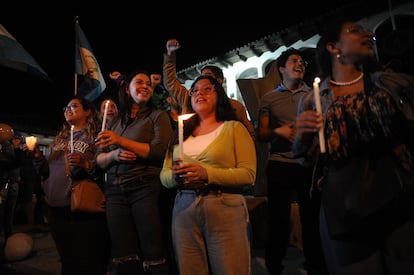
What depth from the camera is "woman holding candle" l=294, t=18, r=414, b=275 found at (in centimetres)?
155

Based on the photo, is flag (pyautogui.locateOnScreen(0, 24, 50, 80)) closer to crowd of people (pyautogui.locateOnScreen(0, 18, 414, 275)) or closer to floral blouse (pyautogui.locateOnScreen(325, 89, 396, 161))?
crowd of people (pyautogui.locateOnScreen(0, 18, 414, 275))

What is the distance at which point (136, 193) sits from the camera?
306 cm

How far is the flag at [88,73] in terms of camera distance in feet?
23.6

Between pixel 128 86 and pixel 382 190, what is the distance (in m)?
2.93

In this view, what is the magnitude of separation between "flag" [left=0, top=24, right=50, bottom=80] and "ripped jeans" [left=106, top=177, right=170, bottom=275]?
17.4 ft

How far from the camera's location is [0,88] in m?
21.5

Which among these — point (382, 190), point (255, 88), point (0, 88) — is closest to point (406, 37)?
point (255, 88)

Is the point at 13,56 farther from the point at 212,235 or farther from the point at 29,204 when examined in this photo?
the point at 29,204

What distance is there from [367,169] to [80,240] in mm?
2999

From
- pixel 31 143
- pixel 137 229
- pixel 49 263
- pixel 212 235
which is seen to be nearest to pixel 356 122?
pixel 212 235

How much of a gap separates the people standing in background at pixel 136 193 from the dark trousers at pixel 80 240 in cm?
40

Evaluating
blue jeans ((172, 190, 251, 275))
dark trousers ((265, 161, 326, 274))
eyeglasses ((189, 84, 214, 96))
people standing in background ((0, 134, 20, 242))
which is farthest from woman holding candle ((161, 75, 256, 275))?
people standing in background ((0, 134, 20, 242))

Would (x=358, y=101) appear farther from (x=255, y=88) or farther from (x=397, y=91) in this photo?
(x=255, y=88)

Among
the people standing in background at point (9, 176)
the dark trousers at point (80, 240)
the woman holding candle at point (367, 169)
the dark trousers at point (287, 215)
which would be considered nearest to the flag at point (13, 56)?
the people standing in background at point (9, 176)
